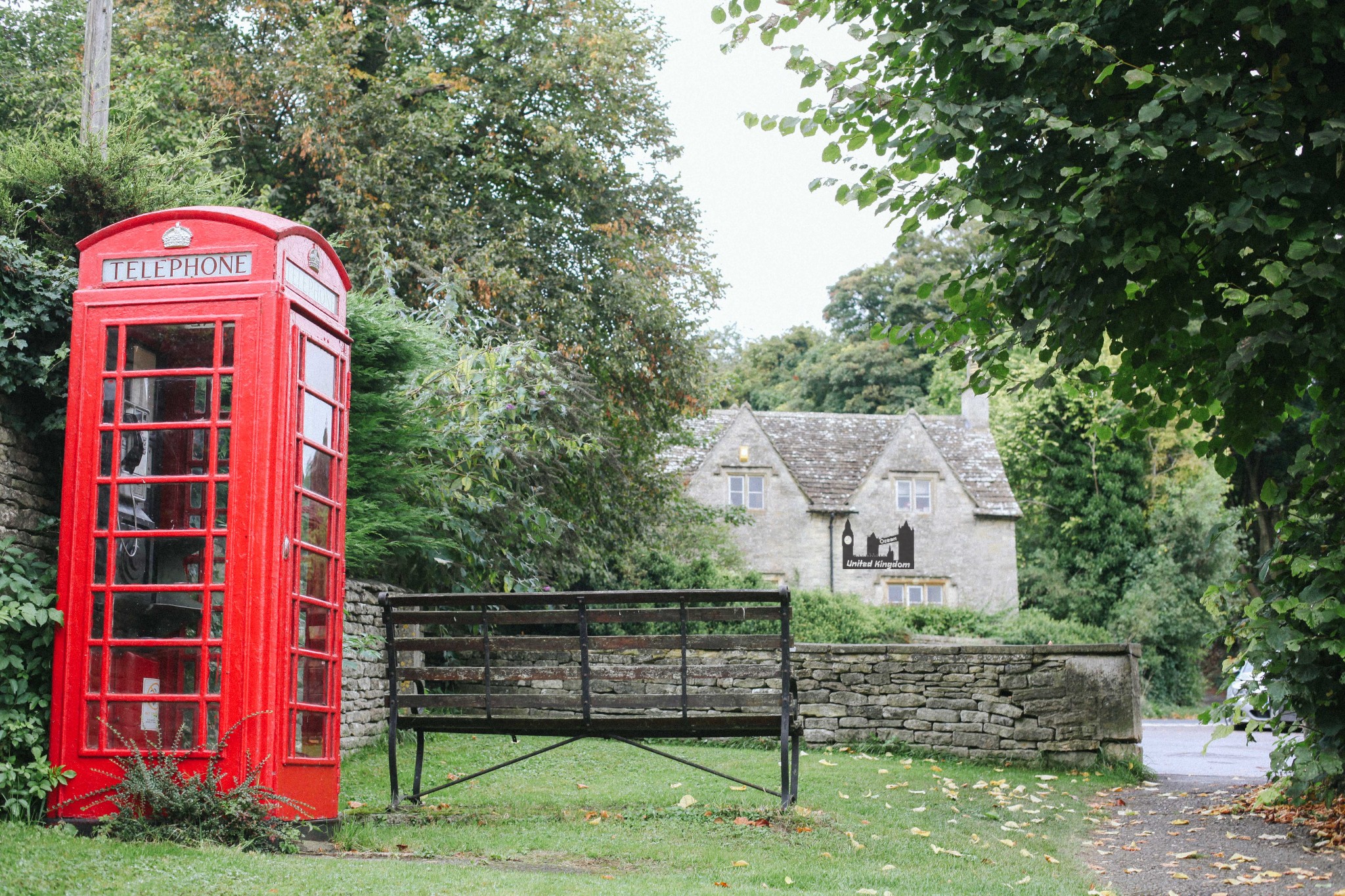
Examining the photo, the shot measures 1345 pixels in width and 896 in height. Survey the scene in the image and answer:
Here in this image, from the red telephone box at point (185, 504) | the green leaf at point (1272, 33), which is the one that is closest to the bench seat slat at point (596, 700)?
the red telephone box at point (185, 504)

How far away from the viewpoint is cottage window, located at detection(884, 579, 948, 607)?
3622cm

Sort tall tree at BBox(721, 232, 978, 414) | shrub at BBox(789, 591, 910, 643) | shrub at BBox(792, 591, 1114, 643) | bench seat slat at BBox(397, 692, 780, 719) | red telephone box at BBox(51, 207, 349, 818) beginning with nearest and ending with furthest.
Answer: red telephone box at BBox(51, 207, 349, 818), bench seat slat at BBox(397, 692, 780, 719), shrub at BBox(789, 591, 910, 643), shrub at BBox(792, 591, 1114, 643), tall tree at BBox(721, 232, 978, 414)

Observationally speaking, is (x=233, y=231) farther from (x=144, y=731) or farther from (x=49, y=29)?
(x=49, y=29)

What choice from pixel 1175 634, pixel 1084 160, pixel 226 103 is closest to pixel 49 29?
pixel 226 103

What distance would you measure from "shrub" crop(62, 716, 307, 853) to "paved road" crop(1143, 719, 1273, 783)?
7115 mm

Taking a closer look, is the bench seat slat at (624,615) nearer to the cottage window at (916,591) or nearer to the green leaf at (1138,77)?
the green leaf at (1138,77)

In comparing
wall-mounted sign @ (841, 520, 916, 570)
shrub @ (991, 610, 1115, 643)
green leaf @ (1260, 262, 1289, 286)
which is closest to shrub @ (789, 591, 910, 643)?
shrub @ (991, 610, 1115, 643)

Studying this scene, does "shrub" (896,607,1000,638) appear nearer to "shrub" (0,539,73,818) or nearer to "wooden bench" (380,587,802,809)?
"wooden bench" (380,587,802,809)

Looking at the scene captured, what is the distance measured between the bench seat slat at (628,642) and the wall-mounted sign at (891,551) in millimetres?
28770

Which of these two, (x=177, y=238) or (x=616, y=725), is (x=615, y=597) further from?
(x=177, y=238)

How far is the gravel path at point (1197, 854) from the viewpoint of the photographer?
7.00m

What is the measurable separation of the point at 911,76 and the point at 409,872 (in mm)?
5720

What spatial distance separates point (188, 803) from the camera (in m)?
5.96

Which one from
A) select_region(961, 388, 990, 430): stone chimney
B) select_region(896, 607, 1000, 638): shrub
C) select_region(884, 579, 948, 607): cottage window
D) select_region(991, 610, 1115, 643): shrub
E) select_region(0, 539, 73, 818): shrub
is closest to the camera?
select_region(0, 539, 73, 818): shrub
